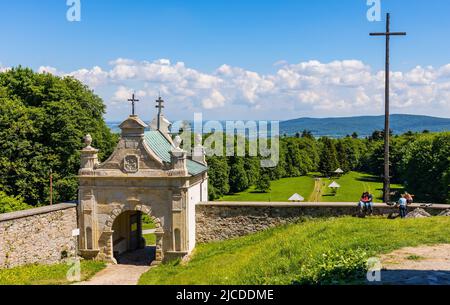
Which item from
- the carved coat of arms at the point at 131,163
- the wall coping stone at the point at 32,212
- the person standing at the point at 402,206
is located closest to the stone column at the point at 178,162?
the carved coat of arms at the point at 131,163

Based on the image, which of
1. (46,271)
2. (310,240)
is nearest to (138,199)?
(46,271)

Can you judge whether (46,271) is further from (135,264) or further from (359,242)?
(359,242)

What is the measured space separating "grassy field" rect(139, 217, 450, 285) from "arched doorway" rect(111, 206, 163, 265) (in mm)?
2081

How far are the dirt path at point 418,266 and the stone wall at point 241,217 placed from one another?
8.20 metres

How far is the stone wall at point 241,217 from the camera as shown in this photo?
70.3ft

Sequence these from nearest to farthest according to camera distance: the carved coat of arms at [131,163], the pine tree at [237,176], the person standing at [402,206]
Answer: the person standing at [402,206] < the carved coat of arms at [131,163] < the pine tree at [237,176]

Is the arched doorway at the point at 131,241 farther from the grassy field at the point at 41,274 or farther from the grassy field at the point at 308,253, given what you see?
the grassy field at the point at 41,274

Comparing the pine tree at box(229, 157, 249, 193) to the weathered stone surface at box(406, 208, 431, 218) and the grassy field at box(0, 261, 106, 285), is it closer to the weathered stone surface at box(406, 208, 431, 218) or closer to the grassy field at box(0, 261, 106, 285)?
the weathered stone surface at box(406, 208, 431, 218)

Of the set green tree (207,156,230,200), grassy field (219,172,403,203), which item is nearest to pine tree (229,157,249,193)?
grassy field (219,172,403,203)

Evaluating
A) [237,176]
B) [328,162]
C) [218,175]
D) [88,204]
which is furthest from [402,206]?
[328,162]

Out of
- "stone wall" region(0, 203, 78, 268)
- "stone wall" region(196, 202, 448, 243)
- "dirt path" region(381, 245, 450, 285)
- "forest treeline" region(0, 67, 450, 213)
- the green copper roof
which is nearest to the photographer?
"dirt path" region(381, 245, 450, 285)

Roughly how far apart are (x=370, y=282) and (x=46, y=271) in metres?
13.4

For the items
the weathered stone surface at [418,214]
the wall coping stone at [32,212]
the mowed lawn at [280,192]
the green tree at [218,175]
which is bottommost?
the mowed lawn at [280,192]

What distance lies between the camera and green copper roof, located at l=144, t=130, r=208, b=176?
21.6 m
